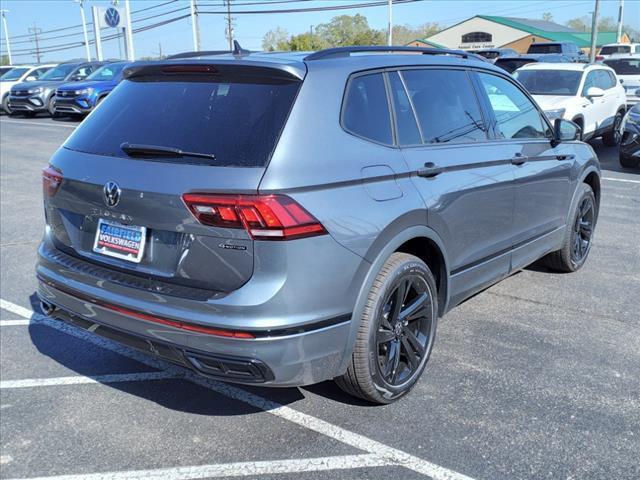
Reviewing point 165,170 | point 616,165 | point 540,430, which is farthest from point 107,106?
point 616,165

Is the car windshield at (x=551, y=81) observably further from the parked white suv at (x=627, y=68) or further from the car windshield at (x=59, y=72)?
the car windshield at (x=59, y=72)

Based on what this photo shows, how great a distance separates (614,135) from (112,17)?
30.4 meters

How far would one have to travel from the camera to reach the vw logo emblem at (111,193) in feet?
9.59

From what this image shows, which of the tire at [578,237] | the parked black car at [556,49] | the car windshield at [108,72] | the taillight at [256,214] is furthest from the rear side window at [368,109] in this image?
the parked black car at [556,49]

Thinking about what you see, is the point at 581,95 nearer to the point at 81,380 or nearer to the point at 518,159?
the point at 518,159

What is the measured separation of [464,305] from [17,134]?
15.7 meters

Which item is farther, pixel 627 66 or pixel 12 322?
pixel 627 66

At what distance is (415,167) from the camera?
10.9ft

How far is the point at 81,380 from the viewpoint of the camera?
3.76 meters

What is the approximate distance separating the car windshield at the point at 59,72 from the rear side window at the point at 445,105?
22041 millimetres

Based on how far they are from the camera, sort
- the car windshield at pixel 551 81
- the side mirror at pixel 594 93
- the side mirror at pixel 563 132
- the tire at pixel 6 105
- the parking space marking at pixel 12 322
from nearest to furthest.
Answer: the parking space marking at pixel 12 322 → the side mirror at pixel 563 132 → the side mirror at pixel 594 93 → the car windshield at pixel 551 81 → the tire at pixel 6 105

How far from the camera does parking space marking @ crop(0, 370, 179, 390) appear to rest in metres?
3.71

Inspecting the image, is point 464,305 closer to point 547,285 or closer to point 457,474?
point 547,285

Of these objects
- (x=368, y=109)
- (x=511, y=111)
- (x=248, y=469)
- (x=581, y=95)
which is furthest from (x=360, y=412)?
(x=581, y=95)
